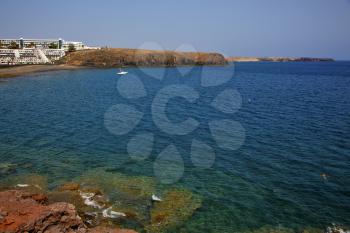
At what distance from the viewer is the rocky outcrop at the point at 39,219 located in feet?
38.1

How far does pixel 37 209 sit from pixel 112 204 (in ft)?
18.5

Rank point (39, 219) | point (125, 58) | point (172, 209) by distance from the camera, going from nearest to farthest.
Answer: point (39, 219) → point (172, 209) → point (125, 58)

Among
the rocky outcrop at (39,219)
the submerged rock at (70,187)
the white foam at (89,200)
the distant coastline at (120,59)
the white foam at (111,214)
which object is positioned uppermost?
the distant coastline at (120,59)

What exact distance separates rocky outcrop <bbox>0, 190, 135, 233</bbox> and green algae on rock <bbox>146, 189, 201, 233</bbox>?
3405 millimetres

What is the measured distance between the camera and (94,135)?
107 feet

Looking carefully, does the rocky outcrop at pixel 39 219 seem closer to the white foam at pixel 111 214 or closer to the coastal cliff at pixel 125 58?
the white foam at pixel 111 214

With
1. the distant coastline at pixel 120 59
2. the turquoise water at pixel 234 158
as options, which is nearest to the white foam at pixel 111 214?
the turquoise water at pixel 234 158

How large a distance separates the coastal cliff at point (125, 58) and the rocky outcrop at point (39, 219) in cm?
14227

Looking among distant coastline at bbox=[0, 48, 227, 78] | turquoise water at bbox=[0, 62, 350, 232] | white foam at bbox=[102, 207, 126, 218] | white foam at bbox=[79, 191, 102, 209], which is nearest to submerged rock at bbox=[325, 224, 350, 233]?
turquoise water at bbox=[0, 62, 350, 232]

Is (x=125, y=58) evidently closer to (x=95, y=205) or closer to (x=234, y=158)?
(x=234, y=158)

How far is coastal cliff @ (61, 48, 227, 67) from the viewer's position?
15100 cm

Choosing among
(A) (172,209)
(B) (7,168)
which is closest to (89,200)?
(A) (172,209)

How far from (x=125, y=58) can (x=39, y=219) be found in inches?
6084

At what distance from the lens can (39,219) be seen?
38.4ft
